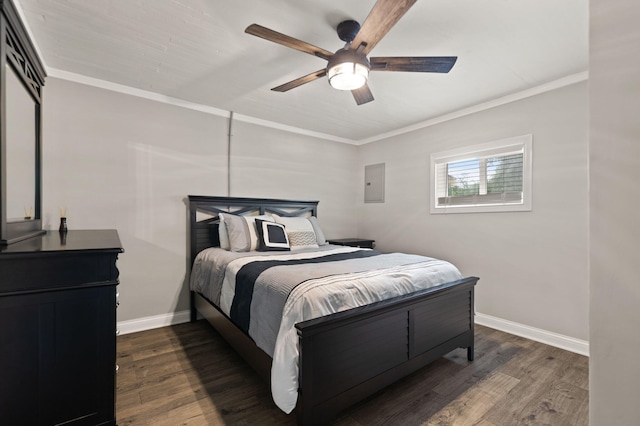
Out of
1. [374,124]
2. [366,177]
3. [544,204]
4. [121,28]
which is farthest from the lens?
[366,177]

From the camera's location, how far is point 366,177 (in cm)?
482

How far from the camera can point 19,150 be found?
1.89m

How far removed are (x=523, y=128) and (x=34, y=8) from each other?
404 centimetres

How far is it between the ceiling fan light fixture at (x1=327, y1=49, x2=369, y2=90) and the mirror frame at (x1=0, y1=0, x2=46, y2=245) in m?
1.72

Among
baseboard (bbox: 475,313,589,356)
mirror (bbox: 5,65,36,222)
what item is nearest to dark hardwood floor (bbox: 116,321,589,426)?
→ baseboard (bbox: 475,313,589,356)

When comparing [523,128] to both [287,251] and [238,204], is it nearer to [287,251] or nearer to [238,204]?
[287,251]

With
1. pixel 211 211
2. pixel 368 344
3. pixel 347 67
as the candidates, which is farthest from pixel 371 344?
pixel 211 211

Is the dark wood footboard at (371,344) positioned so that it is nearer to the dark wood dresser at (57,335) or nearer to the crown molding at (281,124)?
the dark wood dresser at (57,335)

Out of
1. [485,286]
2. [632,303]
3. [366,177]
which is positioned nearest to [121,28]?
[632,303]

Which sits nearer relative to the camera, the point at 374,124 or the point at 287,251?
the point at 287,251

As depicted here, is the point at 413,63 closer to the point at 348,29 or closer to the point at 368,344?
the point at 348,29

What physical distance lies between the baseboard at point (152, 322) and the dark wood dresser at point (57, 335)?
171 centimetres

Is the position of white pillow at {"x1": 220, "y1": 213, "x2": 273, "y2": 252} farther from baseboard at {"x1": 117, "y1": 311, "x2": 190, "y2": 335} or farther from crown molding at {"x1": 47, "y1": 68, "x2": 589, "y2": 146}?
crown molding at {"x1": 47, "y1": 68, "x2": 589, "y2": 146}

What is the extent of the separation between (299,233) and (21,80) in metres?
2.56
